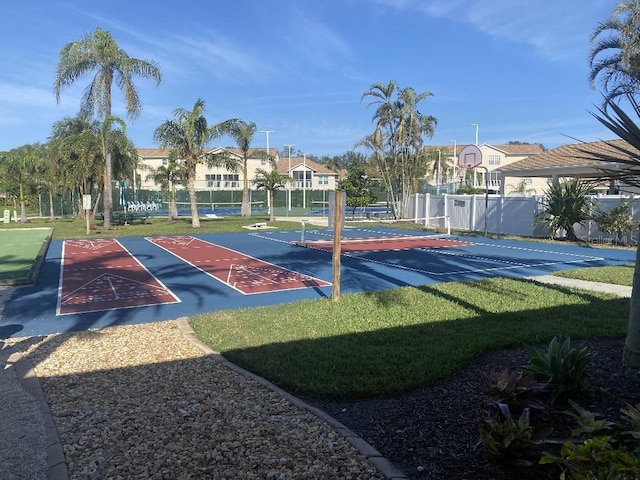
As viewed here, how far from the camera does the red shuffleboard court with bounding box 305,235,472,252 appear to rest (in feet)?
63.2

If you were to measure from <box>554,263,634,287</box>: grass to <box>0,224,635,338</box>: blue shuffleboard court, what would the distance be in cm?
85

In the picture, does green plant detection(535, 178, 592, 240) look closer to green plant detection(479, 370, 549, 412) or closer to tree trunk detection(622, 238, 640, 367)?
tree trunk detection(622, 238, 640, 367)

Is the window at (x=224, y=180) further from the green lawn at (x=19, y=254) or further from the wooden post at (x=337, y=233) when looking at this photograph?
the wooden post at (x=337, y=233)

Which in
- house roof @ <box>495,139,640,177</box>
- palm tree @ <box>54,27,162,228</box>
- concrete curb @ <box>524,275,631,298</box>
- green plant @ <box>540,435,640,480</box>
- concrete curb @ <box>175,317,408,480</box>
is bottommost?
concrete curb @ <box>524,275,631,298</box>

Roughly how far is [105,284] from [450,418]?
10017 mm

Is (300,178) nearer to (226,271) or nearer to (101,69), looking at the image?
(101,69)

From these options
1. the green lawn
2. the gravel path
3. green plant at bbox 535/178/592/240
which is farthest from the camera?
green plant at bbox 535/178/592/240

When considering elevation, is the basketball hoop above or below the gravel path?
above

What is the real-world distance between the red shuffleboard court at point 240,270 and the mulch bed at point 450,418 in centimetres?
672

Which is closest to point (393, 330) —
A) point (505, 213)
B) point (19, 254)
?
point (19, 254)

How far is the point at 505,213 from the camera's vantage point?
25.5 metres

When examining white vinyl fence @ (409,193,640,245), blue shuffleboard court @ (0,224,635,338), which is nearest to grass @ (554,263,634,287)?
blue shuffleboard court @ (0,224,635,338)

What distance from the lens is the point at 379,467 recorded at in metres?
3.40

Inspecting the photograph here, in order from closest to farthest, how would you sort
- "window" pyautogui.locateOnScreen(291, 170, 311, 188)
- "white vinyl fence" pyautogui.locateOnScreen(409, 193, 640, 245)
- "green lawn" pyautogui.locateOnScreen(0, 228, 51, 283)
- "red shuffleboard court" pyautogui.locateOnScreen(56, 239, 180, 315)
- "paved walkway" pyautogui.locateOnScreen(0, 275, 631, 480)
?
"paved walkway" pyautogui.locateOnScreen(0, 275, 631, 480), "red shuffleboard court" pyautogui.locateOnScreen(56, 239, 180, 315), "green lawn" pyautogui.locateOnScreen(0, 228, 51, 283), "white vinyl fence" pyautogui.locateOnScreen(409, 193, 640, 245), "window" pyautogui.locateOnScreen(291, 170, 311, 188)
